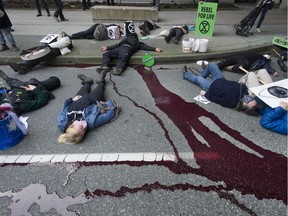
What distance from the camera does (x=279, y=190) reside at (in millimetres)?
2154

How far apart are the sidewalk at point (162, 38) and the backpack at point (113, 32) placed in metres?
0.19

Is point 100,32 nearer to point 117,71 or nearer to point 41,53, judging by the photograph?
point 41,53

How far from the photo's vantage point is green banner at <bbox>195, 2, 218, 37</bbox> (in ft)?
18.4

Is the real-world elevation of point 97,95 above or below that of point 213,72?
below

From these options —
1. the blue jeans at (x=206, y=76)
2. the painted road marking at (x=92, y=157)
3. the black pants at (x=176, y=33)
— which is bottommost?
the painted road marking at (x=92, y=157)

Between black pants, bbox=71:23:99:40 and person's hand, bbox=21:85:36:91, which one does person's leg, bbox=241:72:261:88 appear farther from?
black pants, bbox=71:23:99:40

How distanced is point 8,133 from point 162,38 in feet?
16.0

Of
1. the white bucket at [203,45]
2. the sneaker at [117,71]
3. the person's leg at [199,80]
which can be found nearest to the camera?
the person's leg at [199,80]

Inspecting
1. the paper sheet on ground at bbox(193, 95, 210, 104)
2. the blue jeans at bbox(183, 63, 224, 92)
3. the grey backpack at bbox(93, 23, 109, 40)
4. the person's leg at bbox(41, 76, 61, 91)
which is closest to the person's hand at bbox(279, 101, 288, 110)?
the paper sheet on ground at bbox(193, 95, 210, 104)

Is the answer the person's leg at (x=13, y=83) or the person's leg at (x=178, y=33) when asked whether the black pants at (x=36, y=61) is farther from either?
the person's leg at (x=178, y=33)

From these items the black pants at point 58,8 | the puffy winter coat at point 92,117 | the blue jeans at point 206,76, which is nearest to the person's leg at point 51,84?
the puffy winter coat at point 92,117

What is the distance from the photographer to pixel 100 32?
600 centimetres

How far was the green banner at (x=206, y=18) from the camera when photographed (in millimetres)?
5594


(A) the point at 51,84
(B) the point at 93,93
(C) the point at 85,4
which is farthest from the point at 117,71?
(C) the point at 85,4
